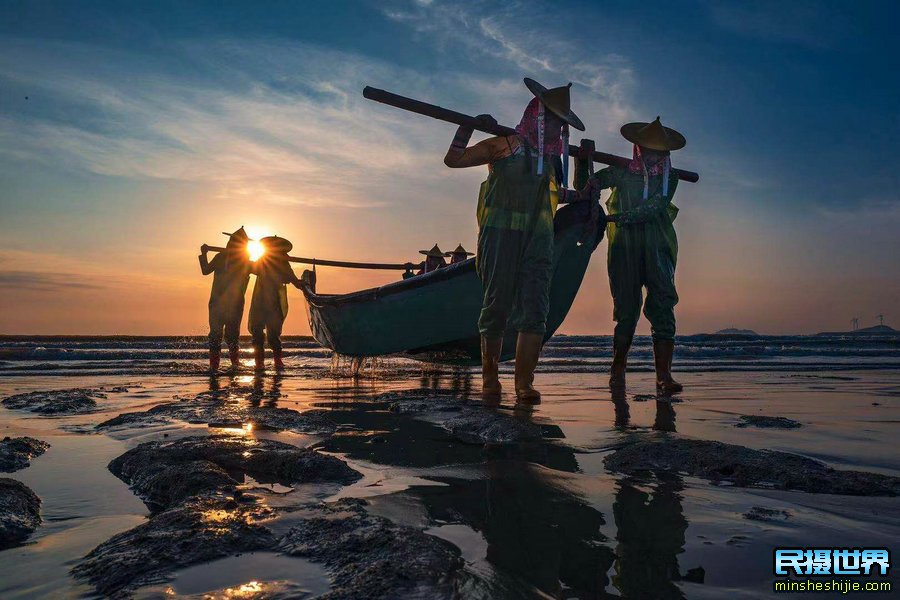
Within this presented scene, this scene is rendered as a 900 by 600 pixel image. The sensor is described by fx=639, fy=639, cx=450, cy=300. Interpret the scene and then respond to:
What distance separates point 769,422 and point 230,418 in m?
3.23

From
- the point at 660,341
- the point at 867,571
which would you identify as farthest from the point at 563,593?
the point at 660,341

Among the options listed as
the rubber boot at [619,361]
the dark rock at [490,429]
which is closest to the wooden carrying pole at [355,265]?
the rubber boot at [619,361]

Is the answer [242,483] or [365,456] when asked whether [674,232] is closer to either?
[365,456]

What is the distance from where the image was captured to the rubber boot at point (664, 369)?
585 cm

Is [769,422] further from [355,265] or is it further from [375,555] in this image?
[355,265]

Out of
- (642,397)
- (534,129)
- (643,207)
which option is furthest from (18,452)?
(643,207)

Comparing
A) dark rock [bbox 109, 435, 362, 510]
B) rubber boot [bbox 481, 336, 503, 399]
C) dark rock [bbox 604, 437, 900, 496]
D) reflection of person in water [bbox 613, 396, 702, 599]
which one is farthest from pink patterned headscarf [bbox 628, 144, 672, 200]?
dark rock [bbox 109, 435, 362, 510]

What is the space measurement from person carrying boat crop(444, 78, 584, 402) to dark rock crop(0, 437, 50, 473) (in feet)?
10.3

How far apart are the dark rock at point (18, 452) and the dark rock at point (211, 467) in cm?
39

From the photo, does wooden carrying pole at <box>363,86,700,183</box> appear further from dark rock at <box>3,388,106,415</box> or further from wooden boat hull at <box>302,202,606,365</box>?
dark rock at <box>3,388,106,415</box>

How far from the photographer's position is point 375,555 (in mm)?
1409

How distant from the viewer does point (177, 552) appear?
143cm

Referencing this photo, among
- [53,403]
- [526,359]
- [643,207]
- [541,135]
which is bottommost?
[53,403]

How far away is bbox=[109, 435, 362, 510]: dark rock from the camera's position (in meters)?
2.08
